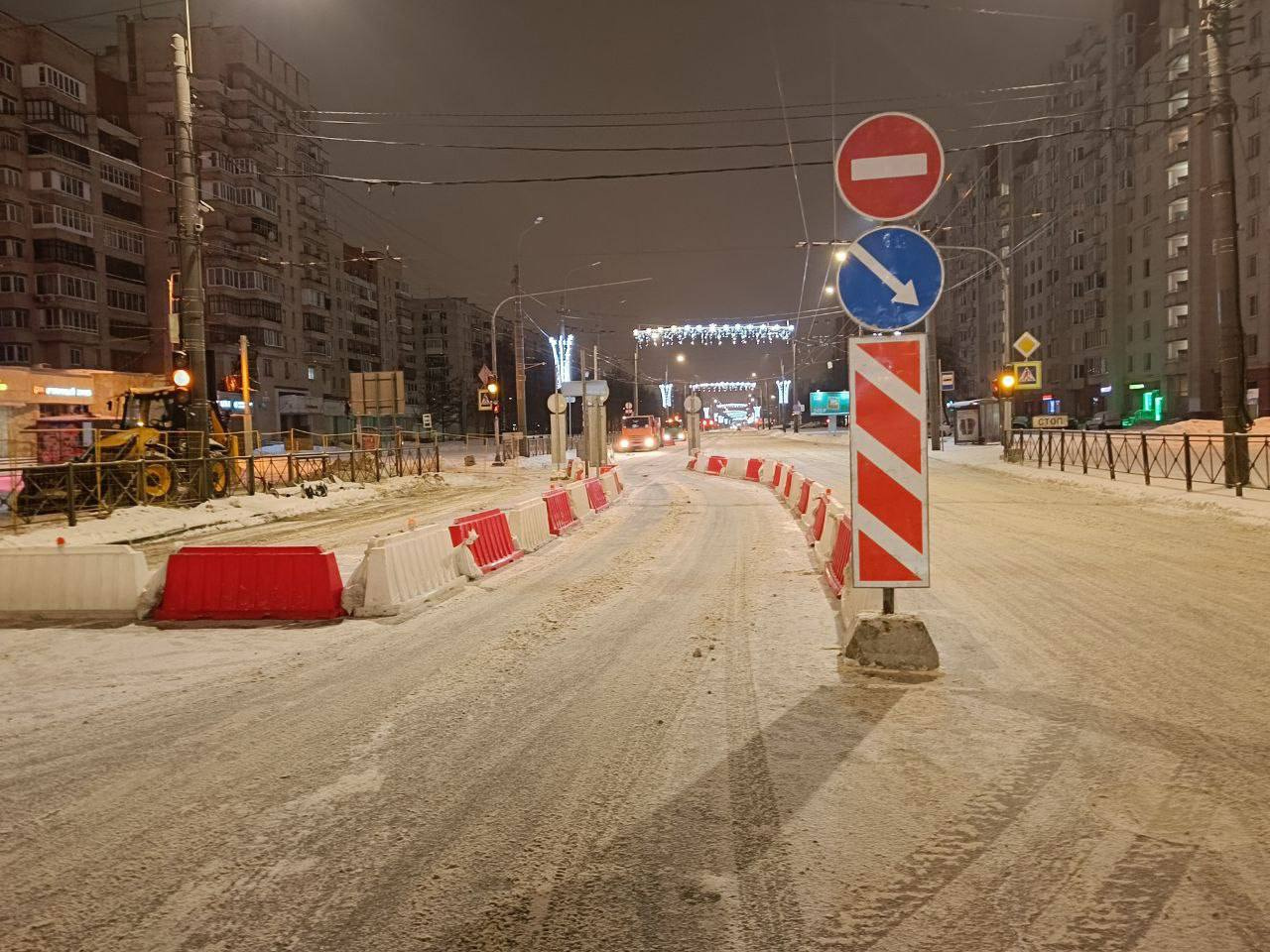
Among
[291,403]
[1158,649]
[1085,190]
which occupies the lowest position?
[1158,649]

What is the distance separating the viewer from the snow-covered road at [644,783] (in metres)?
2.77

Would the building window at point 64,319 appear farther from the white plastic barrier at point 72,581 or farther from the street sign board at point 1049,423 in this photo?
the street sign board at point 1049,423

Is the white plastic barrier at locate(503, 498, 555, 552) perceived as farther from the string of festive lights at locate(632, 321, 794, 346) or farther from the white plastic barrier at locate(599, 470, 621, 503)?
the string of festive lights at locate(632, 321, 794, 346)

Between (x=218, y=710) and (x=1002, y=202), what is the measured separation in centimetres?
10059

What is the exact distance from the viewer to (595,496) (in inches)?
709

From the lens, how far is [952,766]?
393cm

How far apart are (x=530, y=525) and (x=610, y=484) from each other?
913cm

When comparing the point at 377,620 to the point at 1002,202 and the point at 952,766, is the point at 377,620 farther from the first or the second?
the point at 1002,202

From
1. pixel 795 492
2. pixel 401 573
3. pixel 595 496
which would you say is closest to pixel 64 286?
pixel 595 496

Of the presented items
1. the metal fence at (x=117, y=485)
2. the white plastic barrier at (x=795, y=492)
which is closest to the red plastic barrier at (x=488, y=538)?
the white plastic barrier at (x=795, y=492)

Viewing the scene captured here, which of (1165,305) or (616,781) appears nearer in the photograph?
(616,781)

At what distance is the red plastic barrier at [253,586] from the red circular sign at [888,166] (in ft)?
A: 17.9

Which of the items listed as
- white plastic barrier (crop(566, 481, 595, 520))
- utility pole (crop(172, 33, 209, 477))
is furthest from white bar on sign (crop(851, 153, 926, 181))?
utility pole (crop(172, 33, 209, 477))

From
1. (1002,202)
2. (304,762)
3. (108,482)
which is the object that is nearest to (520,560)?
(304,762)
